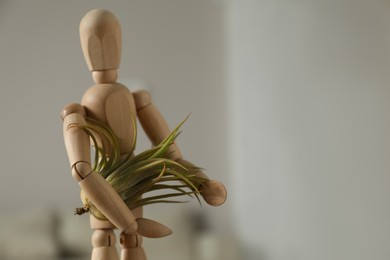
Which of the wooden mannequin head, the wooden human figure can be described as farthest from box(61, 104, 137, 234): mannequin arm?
the wooden mannequin head

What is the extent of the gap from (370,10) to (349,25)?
0.11 meters

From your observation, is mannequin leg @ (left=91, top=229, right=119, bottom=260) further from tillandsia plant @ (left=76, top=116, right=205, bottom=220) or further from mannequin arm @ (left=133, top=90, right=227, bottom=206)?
mannequin arm @ (left=133, top=90, right=227, bottom=206)

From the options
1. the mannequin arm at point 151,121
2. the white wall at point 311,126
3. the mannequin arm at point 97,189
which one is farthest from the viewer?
the white wall at point 311,126

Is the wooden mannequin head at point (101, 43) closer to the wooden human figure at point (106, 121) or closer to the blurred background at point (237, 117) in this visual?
the wooden human figure at point (106, 121)

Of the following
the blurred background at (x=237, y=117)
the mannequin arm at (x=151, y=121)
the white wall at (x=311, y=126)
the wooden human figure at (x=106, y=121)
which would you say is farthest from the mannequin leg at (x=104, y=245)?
the white wall at (x=311, y=126)

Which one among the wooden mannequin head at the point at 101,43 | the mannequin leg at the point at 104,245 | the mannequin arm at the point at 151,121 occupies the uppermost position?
the wooden mannequin head at the point at 101,43

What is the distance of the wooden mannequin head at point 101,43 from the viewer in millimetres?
833

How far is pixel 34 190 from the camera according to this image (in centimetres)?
290

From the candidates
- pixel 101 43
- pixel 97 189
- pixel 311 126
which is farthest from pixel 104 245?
pixel 311 126

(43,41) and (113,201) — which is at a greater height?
(43,41)

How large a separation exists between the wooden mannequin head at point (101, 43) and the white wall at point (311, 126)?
195cm

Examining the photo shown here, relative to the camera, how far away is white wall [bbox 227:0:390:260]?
261 centimetres

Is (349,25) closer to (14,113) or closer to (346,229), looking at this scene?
(346,229)

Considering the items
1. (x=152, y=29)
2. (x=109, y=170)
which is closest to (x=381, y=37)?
(x=152, y=29)
